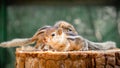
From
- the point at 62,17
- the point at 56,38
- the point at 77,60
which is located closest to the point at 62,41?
the point at 56,38

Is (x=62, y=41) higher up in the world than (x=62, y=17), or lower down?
lower down

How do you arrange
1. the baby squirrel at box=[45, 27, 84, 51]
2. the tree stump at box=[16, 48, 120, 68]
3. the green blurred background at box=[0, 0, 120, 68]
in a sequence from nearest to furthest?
the tree stump at box=[16, 48, 120, 68] → the baby squirrel at box=[45, 27, 84, 51] → the green blurred background at box=[0, 0, 120, 68]

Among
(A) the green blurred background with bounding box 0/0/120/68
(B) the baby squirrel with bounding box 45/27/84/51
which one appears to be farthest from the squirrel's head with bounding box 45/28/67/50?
(A) the green blurred background with bounding box 0/0/120/68

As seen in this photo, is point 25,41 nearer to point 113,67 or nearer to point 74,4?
point 113,67

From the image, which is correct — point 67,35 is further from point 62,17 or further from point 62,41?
point 62,17

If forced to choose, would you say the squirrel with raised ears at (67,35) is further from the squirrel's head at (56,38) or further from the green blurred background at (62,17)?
the green blurred background at (62,17)

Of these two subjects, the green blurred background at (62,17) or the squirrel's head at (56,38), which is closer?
A: the squirrel's head at (56,38)

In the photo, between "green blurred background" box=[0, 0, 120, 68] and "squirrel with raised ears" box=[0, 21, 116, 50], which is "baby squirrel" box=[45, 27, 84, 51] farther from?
"green blurred background" box=[0, 0, 120, 68]

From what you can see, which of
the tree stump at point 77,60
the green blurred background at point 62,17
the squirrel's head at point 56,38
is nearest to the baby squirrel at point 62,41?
the squirrel's head at point 56,38
